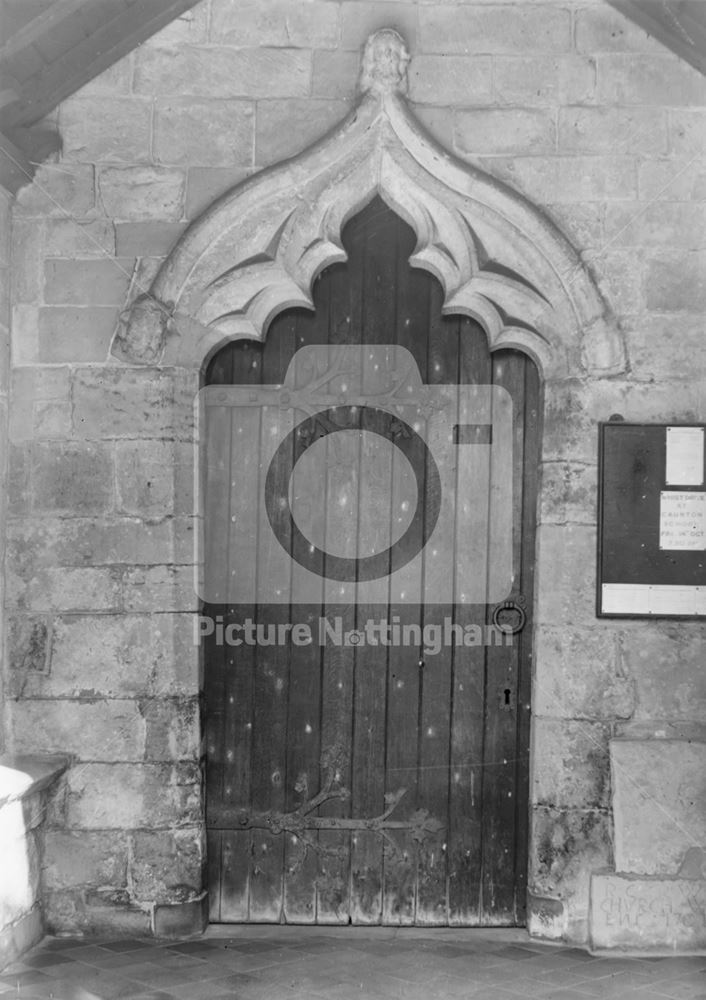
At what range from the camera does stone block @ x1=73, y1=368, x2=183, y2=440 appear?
4270mm

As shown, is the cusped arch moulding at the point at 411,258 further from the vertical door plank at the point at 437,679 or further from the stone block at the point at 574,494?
the stone block at the point at 574,494

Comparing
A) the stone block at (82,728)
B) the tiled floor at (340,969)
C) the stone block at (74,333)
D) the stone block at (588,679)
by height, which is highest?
the stone block at (74,333)

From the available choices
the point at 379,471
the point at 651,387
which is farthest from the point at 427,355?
the point at 651,387

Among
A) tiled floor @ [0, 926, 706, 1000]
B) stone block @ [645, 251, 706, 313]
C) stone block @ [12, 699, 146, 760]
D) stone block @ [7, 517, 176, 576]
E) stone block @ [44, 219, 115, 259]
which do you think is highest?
Answer: stone block @ [44, 219, 115, 259]

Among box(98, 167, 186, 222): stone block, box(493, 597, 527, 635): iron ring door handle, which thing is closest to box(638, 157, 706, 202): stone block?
box(493, 597, 527, 635): iron ring door handle

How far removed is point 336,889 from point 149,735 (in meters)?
0.96

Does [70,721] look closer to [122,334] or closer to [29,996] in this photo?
[29,996]

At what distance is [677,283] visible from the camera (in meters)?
4.24

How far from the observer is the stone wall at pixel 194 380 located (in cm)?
419

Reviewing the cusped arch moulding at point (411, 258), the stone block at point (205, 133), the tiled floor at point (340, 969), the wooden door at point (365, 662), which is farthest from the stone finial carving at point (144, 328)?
the tiled floor at point (340, 969)

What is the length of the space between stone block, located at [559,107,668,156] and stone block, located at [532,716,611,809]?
216 centimetres

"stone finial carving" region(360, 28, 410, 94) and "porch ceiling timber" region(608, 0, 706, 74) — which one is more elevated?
"porch ceiling timber" region(608, 0, 706, 74)

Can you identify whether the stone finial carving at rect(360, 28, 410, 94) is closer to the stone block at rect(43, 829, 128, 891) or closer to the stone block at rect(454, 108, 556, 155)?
the stone block at rect(454, 108, 556, 155)

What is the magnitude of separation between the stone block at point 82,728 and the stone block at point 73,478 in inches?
29.0
